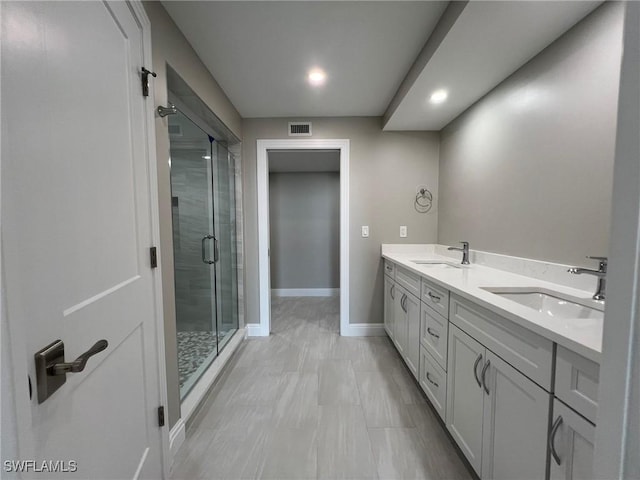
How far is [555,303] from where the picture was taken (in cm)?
121

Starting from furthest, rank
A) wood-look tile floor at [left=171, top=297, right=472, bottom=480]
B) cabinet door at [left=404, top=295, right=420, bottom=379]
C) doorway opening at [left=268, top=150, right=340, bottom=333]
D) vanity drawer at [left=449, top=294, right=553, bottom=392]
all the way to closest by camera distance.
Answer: doorway opening at [left=268, top=150, right=340, bottom=333] → cabinet door at [left=404, top=295, right=420, bottom=379] → wood-look tile floor at [left=171, top=297, right=472, bottom=480] → vanity drawer at [left=449, top=294, right=553, bottom=392]

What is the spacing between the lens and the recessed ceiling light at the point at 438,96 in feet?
6.17

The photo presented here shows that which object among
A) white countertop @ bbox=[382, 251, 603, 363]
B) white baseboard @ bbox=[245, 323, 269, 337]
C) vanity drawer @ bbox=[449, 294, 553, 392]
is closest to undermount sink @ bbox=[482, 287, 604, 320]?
white countertop @ bbox=[382, 251, 603, 363]

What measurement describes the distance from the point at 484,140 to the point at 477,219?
627 millimetres

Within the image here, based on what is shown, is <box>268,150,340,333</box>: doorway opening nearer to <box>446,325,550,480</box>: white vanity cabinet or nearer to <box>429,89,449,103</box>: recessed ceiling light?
<box>429,89,449,103</box>: recessed ceiling light

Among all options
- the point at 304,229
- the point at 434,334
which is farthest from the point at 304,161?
the point at 434,334

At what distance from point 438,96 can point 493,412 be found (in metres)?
2.09

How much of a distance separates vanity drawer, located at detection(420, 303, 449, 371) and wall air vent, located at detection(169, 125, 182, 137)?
2.36 meters

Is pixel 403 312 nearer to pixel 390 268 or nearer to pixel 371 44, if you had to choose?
pixel 390 268

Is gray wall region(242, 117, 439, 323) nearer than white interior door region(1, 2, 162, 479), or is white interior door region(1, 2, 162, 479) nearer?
white interior door region(1, 2, 162, 479)

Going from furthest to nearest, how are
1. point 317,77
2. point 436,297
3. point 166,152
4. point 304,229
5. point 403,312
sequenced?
point 304,229
point 403,312
point 317,77
point 436,297
point 166,152

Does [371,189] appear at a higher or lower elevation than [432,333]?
higher

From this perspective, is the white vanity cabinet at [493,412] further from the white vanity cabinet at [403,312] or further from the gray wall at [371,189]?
the gray wall at [371,189]

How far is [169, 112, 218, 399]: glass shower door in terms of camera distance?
2.08 metres
